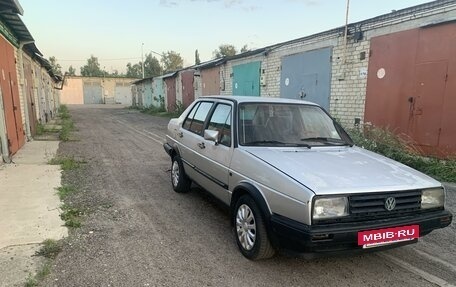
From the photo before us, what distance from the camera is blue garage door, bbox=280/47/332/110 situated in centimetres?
1087

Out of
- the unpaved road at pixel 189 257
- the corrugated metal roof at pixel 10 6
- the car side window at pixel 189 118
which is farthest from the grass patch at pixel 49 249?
the corrugated metal roof at pixel 10 6

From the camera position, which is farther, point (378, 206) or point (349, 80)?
A: point (349, 80)

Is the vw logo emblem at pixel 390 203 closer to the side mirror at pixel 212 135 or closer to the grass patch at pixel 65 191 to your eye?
the side mirror at pixel 212 135

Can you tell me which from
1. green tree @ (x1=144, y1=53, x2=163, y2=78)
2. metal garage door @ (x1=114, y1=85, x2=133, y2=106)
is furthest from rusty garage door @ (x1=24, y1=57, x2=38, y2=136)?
green tree @ (x1=144, y1=53, x2=163, y2=78)

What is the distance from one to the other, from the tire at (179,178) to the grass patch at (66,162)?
2953 millimetres

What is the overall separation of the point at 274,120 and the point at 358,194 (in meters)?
1.59

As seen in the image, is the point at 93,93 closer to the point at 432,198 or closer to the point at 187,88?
the point at 187,88

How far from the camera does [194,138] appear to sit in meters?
5.05

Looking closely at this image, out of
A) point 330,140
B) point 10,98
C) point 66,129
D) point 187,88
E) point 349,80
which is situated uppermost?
point 349,80

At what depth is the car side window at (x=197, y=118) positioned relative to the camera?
198 inches

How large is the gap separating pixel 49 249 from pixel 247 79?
1342 centimetres

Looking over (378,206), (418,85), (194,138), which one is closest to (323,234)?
(378,206)

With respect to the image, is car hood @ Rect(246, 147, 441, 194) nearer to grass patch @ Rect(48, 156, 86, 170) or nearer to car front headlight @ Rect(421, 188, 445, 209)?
car front headlight @ Rect(421, 188, 445, 209)

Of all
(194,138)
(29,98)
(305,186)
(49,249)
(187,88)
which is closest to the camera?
(305,186)
